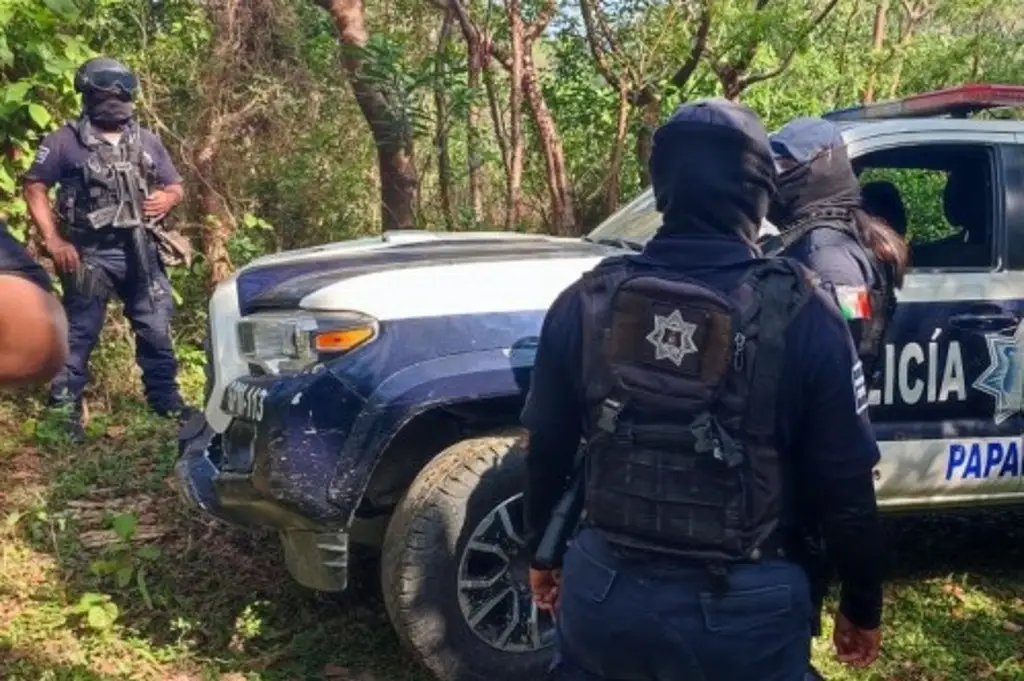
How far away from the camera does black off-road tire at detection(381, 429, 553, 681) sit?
356 cm

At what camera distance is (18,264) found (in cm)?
196

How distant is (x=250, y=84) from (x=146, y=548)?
4.40 m

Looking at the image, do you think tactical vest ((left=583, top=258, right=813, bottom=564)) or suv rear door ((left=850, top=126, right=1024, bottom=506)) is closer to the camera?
tactical vest ((left=583, top=258, right=813, bottom=564))

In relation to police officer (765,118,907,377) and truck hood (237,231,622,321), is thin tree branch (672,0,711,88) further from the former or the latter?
police officer (765,118,907,377)

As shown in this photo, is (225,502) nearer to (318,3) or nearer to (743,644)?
(743,644)

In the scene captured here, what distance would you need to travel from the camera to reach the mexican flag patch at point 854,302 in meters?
3.26

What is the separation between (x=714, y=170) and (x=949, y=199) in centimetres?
317

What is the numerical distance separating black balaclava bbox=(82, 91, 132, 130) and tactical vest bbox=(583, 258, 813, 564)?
4542 mm

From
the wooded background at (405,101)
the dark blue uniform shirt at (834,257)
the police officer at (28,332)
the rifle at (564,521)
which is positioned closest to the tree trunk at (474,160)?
the wooded background at (405,101)

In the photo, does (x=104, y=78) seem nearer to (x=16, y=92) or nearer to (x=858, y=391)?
(x=16, y=92)

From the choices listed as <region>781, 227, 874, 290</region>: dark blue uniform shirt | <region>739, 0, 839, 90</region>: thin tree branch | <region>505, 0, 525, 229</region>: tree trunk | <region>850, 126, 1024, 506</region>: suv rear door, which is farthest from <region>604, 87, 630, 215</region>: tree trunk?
<region>781, 227, 874, 290</region>: dark blue uniform shirt

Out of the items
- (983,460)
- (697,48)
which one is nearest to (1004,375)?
(983,460)

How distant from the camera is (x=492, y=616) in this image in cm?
369

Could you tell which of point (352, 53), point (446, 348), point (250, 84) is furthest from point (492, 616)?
point (250, 84)
